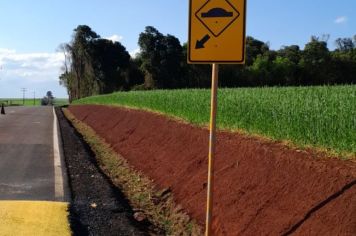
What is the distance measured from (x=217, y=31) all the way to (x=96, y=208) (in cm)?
409

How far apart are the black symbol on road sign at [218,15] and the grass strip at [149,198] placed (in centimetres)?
315

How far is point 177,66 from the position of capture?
65500mm

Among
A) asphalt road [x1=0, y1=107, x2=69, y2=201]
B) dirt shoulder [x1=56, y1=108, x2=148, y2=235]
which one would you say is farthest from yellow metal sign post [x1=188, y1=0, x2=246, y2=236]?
asphalt road [x1=0, y1=107, x2=69, y2=201]

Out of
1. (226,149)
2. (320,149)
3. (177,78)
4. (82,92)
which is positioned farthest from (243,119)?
(82,92)

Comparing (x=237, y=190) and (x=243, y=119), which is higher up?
(x=243, y=119)

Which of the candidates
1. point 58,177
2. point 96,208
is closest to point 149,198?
point 96,208

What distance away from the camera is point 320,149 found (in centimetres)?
812

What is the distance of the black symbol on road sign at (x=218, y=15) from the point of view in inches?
221

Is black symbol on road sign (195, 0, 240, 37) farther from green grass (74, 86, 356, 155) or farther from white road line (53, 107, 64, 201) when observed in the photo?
white road line (53, 107, 64, 201)

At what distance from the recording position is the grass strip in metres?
8.22

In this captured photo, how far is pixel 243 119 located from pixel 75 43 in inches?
3143

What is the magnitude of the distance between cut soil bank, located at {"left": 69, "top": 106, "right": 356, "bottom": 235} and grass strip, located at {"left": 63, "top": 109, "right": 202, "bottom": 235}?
171 mm

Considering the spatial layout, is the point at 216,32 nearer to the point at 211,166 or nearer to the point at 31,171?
the point at 211,166

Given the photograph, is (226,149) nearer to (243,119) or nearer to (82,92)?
(243,119)
